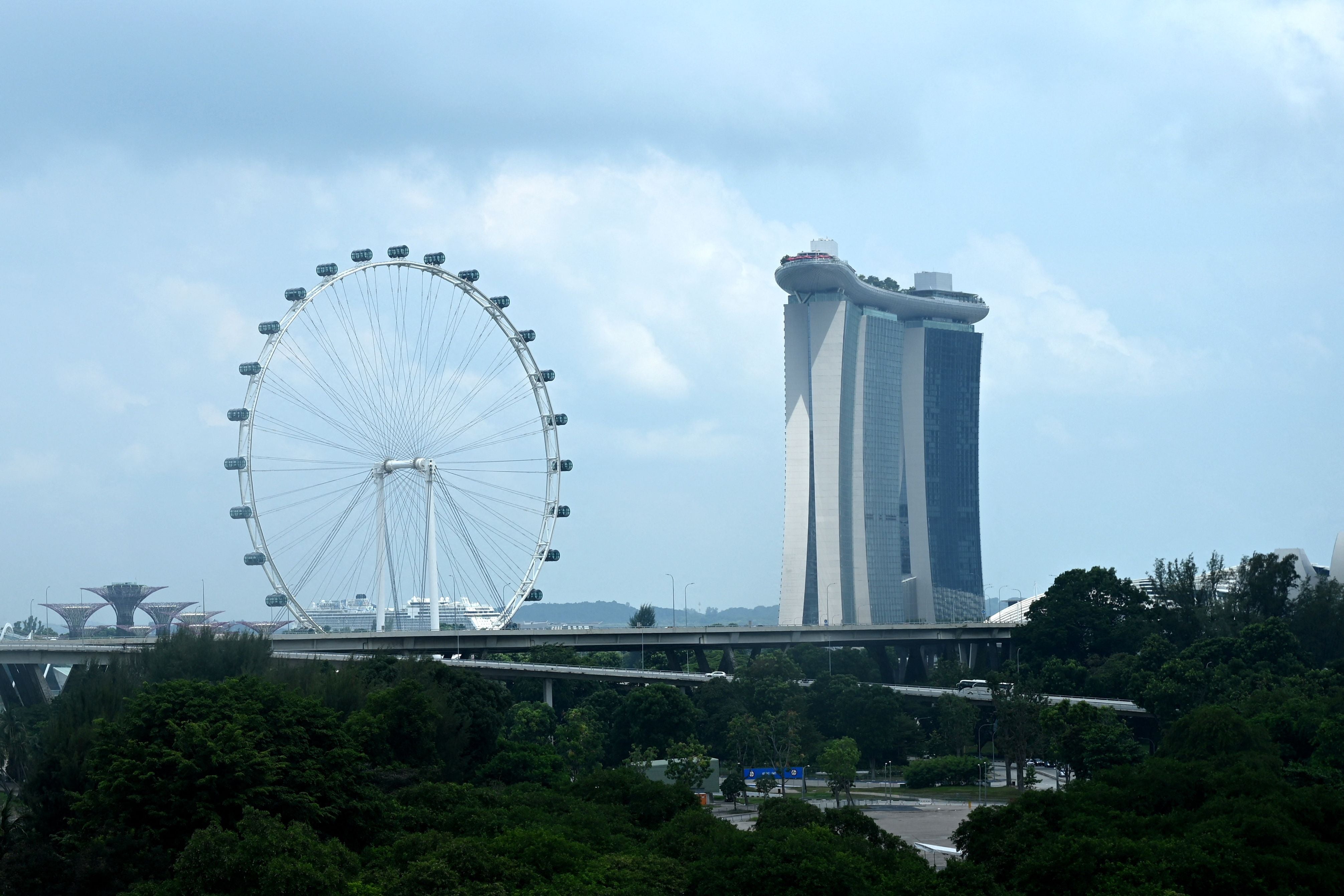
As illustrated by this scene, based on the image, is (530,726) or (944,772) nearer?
(944,772)

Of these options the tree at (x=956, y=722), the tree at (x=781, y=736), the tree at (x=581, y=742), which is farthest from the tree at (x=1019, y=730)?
the tree at (x=581, y=742)

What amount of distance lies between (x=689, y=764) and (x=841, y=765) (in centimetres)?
911

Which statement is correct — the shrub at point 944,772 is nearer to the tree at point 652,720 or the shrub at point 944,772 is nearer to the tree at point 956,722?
the tree at point 956,722

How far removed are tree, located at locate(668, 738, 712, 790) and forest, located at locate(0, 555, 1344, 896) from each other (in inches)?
12.9

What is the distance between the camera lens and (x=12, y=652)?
358ft

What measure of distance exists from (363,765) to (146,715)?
30.0 feet

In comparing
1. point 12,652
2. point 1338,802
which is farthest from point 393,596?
point 1338,802

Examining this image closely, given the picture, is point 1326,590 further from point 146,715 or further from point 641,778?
point 146,715

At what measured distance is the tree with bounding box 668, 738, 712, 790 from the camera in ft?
268

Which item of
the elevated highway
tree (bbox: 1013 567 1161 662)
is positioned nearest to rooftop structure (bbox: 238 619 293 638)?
the elevated highway

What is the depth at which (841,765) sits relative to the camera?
83.1 meters

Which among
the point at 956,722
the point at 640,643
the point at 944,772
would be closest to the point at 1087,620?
the point at 956,722

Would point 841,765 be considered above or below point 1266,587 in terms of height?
below

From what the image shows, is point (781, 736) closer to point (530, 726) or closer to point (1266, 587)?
point (530, 726)
